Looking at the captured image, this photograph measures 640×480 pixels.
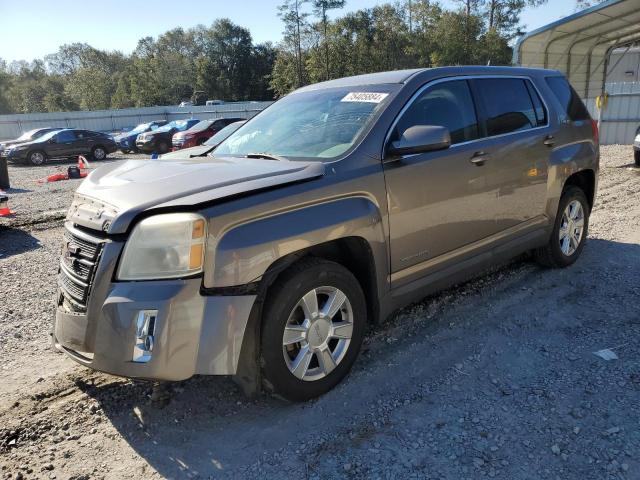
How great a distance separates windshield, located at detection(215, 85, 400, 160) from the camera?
3.34m

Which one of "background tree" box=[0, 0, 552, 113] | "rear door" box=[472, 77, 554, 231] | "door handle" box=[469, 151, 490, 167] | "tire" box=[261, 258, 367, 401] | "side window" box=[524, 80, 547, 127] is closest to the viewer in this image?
"tire" box=[261, 258, 367, 401]

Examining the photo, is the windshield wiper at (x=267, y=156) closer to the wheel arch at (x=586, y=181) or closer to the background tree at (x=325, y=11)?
the wheel arch at (x=586, y=181)

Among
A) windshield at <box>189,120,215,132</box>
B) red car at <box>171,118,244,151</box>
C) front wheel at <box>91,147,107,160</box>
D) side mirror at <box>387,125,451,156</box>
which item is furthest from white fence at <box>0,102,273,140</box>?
side mirror at <box>387,125,451,156</box>

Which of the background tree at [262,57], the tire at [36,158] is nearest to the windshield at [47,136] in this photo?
the tire at [36,158]

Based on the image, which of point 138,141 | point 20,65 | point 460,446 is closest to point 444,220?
point 460,446

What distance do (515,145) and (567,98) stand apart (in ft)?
4.55

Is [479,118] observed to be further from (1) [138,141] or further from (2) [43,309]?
(1) [138,141]

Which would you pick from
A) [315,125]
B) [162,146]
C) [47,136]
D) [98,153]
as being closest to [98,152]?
[98,153]

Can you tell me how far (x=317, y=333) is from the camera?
9.77ft

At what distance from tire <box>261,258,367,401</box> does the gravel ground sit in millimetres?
173

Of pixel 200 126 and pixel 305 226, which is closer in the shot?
pixel 305 226

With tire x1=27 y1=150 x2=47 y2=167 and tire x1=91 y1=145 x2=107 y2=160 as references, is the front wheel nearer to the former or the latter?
tire x1=91 y1=145 x2=107 y2=160

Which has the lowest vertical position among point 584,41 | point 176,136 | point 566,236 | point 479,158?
point 566,236

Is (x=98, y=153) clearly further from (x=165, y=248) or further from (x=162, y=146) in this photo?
(x=165, y=248)
